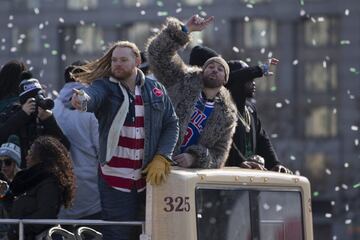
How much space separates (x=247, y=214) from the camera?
877cm

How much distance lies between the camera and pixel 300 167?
7438 centimetres

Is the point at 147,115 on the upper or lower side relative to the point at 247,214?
upper

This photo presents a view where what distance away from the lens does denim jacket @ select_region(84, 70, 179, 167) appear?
868 centimetres

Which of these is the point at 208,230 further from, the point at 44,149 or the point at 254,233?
the point at 44,149

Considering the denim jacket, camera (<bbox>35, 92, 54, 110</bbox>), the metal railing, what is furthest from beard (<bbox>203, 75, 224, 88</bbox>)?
the metal railing

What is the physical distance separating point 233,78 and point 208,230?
229cm

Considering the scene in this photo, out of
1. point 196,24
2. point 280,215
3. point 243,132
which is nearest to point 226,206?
point 280,215

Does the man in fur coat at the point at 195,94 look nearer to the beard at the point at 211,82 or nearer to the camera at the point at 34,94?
the beard at the point at 211,82

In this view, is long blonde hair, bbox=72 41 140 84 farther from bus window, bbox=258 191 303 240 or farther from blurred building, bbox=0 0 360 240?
blurred building, bbox=0 0 360 240

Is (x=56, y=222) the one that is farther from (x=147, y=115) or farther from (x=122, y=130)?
(x=147, y=115)

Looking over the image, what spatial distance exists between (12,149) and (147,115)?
1.55 meters

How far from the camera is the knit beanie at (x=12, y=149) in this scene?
989 cm

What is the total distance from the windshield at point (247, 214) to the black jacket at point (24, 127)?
1823 mm

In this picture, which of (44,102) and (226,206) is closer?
(226,206)
